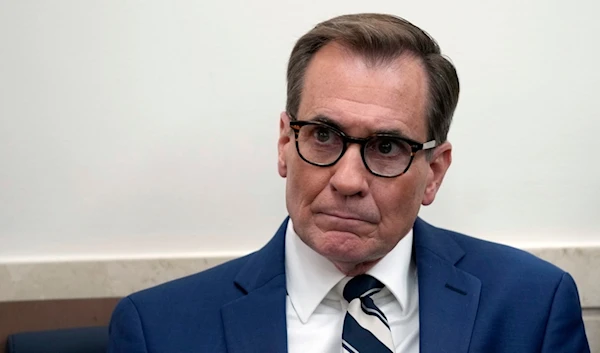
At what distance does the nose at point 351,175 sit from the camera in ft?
5.08

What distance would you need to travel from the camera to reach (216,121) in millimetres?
2158

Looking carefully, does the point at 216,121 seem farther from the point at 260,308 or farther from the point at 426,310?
the point at 426,310

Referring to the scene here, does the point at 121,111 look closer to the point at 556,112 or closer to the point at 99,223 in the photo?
the point at 99,223

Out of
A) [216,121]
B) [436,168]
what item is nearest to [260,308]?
[436,168]

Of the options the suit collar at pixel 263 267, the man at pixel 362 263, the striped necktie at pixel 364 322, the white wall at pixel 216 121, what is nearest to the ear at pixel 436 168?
the man at pixel 362 263

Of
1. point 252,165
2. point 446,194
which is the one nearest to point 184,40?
point 252,165

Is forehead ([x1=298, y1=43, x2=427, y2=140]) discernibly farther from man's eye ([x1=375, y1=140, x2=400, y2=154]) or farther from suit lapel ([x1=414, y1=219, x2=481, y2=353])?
suit lapel ([x1=414, y1=219, x2=481, y2=353])

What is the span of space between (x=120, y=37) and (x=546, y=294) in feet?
3.87

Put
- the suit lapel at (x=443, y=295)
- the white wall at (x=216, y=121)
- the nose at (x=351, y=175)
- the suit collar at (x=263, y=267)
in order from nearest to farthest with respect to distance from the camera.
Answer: the nose at (x=351, y=175)
the suit lapel at (x=443, y=295)
the suit collar at (x=263, y=267)
the white wall at (x=216, y=121)

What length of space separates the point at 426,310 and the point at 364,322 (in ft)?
0.44

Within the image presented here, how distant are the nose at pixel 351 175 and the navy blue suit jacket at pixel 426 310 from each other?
11.8 inches

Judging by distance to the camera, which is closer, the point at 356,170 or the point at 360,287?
the point at 356,170

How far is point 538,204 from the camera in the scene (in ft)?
7.58

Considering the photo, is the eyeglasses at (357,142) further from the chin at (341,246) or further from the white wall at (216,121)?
the white wall at (216,121)
